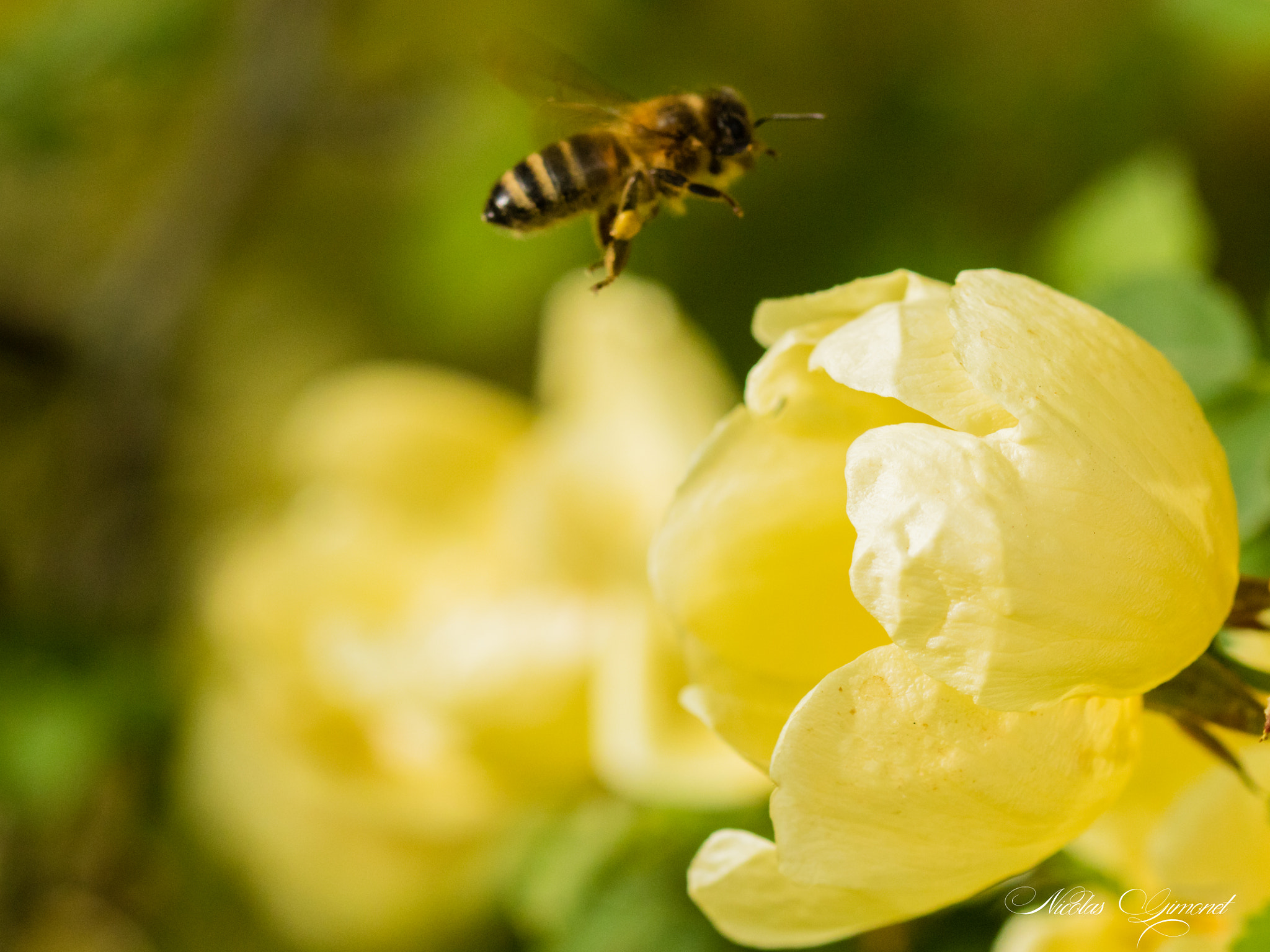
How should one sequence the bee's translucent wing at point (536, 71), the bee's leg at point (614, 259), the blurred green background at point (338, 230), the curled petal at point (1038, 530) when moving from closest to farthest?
the curled petal at point (1038, 530), the bee's leg at point (614, 259), the bee's translucent wing at point (536, 71), the blurred green background at point (338, 230)

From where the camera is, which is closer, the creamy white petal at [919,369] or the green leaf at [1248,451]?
the creamy white petal at [919,369]

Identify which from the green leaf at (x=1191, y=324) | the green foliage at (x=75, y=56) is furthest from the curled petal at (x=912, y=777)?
the green foliage at (x=75, y=56)

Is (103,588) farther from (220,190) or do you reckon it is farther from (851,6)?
(851,6)

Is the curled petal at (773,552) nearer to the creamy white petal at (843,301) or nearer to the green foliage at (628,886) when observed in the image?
the creamy white petal at (843,301)

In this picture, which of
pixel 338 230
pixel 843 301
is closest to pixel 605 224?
pixel 843 301

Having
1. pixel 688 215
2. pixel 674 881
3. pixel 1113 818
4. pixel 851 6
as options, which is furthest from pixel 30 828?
pixel 851 6
